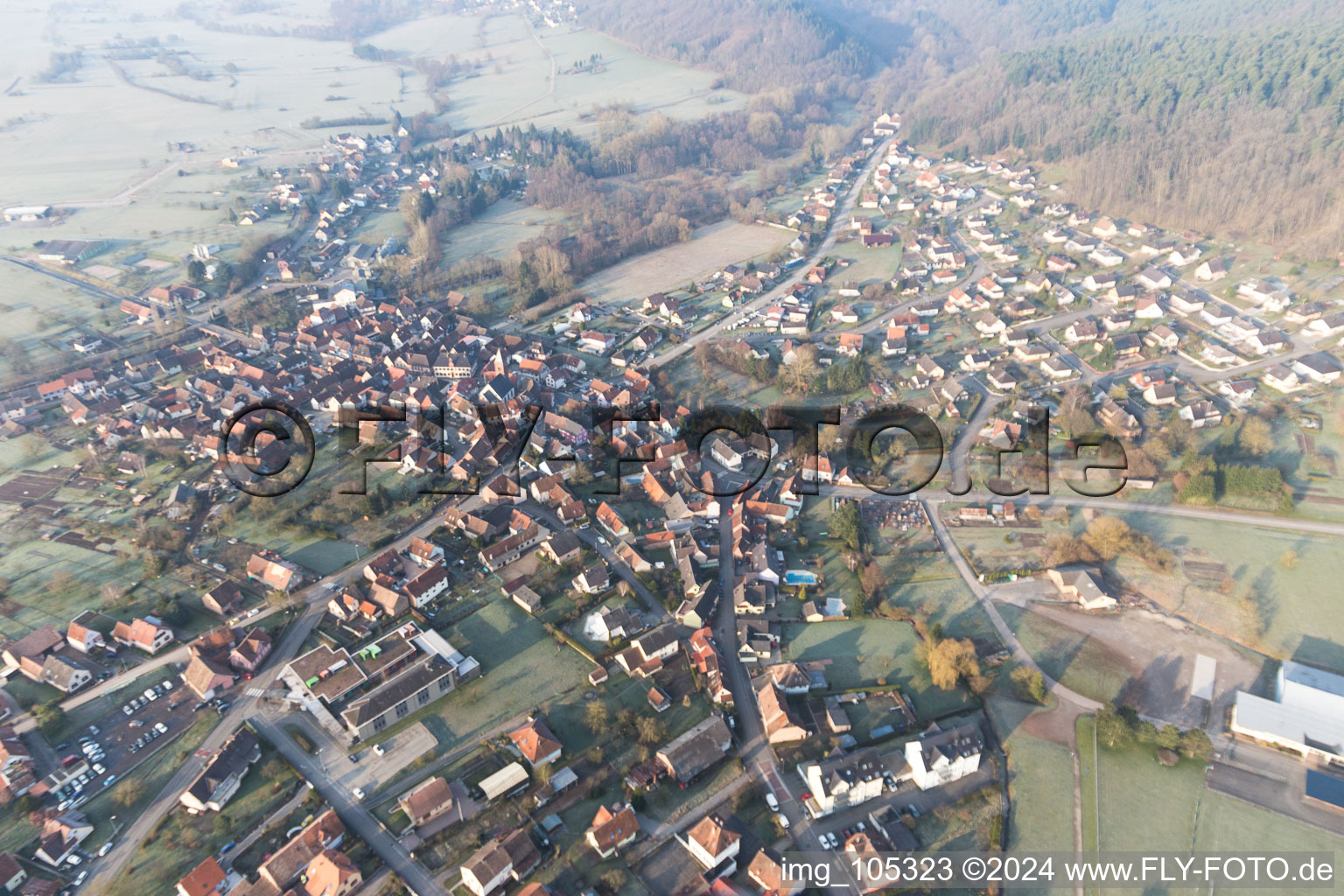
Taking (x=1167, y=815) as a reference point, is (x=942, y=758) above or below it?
above

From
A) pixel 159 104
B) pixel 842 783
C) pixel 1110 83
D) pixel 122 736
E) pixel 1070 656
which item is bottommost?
pixel 122 736

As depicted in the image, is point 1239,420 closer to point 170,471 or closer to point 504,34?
point 170,471

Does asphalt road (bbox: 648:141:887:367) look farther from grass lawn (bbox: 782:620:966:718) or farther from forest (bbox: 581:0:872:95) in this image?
forest (bbox: 581:0:872:95)

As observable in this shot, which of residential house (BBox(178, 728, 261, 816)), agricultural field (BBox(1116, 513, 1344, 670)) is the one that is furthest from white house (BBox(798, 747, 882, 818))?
residential house (BBox(178, 728, 261, 816))

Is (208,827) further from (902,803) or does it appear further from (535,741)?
(902,803)

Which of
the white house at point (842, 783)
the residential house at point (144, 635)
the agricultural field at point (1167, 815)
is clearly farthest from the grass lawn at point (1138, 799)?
the residential house at point (144, 635)

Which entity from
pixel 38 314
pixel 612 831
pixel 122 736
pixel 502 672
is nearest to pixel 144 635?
pixel 122 736
